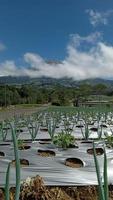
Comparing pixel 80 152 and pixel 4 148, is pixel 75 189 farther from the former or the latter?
pixel 4 148

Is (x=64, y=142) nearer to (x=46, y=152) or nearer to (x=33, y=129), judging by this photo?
(x=46, y=152)

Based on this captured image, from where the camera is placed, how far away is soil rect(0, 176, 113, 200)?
95.9 inches

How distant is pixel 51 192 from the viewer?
2607 millimetres

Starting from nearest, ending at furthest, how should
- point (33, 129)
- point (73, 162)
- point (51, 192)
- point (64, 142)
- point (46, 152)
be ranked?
point (51, 192) → point (73, 162) → point (46, 152) → point (64, 142) → point (33, 129)

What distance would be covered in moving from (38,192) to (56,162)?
109 centimetres

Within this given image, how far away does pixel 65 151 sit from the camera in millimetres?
4223

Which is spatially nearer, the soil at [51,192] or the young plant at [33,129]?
the soil at [51,192]

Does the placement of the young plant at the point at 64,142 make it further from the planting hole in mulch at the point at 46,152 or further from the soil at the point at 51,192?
the soil at the point at 51,192

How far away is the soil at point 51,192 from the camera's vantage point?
244 cm

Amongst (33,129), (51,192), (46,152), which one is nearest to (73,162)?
(46,152)

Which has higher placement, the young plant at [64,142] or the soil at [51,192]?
the young plant at [64,142]

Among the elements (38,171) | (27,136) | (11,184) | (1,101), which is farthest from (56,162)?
(1,101)

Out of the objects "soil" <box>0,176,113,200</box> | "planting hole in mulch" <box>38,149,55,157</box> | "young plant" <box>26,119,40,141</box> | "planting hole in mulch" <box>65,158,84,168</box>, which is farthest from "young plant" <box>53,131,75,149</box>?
"soil" <box>0,176,113,200</box>

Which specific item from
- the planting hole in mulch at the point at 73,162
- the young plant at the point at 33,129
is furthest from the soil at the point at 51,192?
the young plant at the point at 33,129
